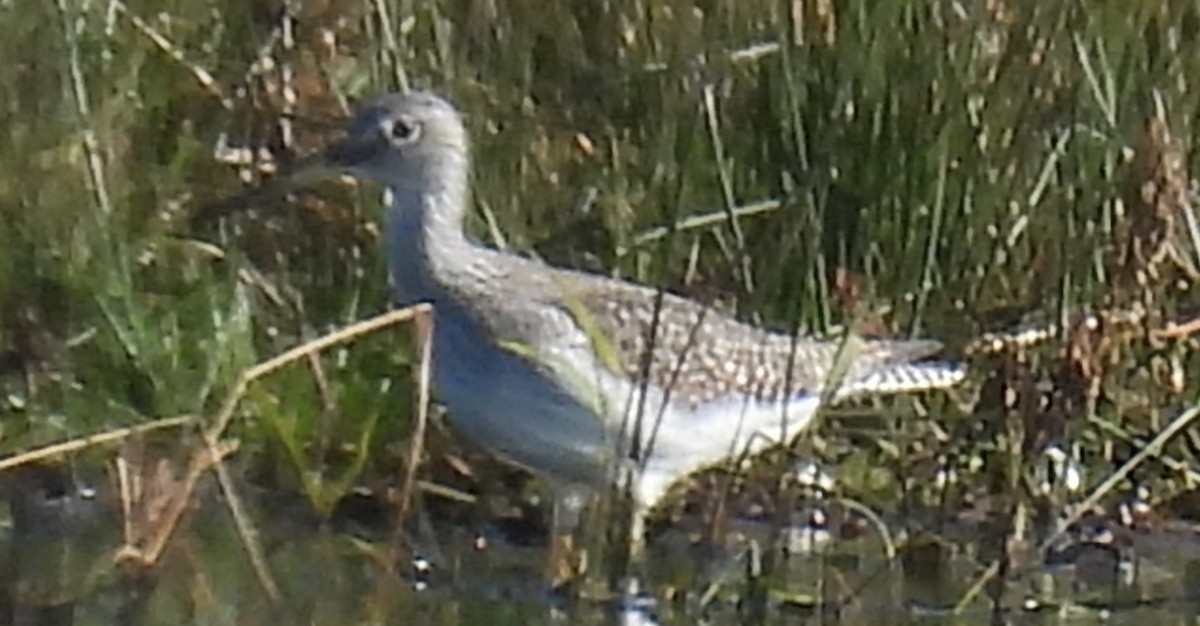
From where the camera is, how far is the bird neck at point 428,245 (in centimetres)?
680

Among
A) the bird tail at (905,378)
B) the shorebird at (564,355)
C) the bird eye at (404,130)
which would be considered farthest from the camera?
the bird eye at (404,130)

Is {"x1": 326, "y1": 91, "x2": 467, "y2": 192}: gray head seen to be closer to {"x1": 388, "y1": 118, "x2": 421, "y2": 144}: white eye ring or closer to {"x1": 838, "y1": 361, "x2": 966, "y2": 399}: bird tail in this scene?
{"x1": 388, "y1": 118, "x2": 421, "y2": 144}: white eye ring

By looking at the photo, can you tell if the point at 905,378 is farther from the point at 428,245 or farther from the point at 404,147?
the point at 404,147

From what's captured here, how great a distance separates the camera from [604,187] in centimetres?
745

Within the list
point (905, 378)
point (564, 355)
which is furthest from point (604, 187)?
point (564, 355)

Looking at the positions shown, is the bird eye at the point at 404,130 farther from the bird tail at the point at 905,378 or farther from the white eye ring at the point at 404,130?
the bird tail at the point at 905,378

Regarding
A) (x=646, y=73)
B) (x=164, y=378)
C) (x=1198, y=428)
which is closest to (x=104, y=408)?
(x=164, y=378)

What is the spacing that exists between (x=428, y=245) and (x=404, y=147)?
0.76ft

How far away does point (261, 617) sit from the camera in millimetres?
5844

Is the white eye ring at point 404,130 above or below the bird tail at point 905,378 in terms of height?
above

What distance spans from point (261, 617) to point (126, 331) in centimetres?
113

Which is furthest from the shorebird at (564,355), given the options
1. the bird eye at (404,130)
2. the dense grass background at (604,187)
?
the dense grass background at (604,187)

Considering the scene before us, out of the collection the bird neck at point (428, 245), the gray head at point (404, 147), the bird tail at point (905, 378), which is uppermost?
the gray head at point (404, 147)

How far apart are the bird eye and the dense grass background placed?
0.37 meters
